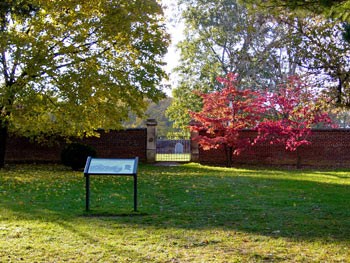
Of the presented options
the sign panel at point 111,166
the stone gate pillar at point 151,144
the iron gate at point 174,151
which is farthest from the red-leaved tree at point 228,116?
the sign panel at point 111,166

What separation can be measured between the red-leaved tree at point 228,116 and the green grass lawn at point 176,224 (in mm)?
8948

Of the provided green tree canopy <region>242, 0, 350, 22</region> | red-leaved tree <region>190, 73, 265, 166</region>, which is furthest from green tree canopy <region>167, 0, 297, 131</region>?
green tree canopy <region>242, 0, 350, 22</region>

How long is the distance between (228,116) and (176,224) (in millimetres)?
14397

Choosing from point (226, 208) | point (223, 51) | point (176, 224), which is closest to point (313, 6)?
point (176, 224)

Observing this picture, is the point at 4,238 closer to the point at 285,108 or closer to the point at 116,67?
the point at 116,67

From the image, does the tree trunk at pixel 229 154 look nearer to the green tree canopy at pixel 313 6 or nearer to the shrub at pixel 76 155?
the shrub at pixel 76 155

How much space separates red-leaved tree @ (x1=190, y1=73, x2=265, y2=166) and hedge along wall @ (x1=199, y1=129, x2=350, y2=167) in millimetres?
1266

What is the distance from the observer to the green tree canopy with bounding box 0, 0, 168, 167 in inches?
669

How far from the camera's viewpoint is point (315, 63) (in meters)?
11.6

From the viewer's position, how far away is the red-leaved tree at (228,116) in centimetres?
2180

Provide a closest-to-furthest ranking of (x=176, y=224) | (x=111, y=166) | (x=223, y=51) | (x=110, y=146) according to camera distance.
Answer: (x=176, y=224) < (x=111, y=166) < (x=110, y=146) < (x=223, y=51)

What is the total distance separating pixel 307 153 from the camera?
23531mm

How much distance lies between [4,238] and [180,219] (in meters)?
2.95

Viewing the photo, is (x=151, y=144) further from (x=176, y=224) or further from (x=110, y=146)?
(x=176, y=224)
